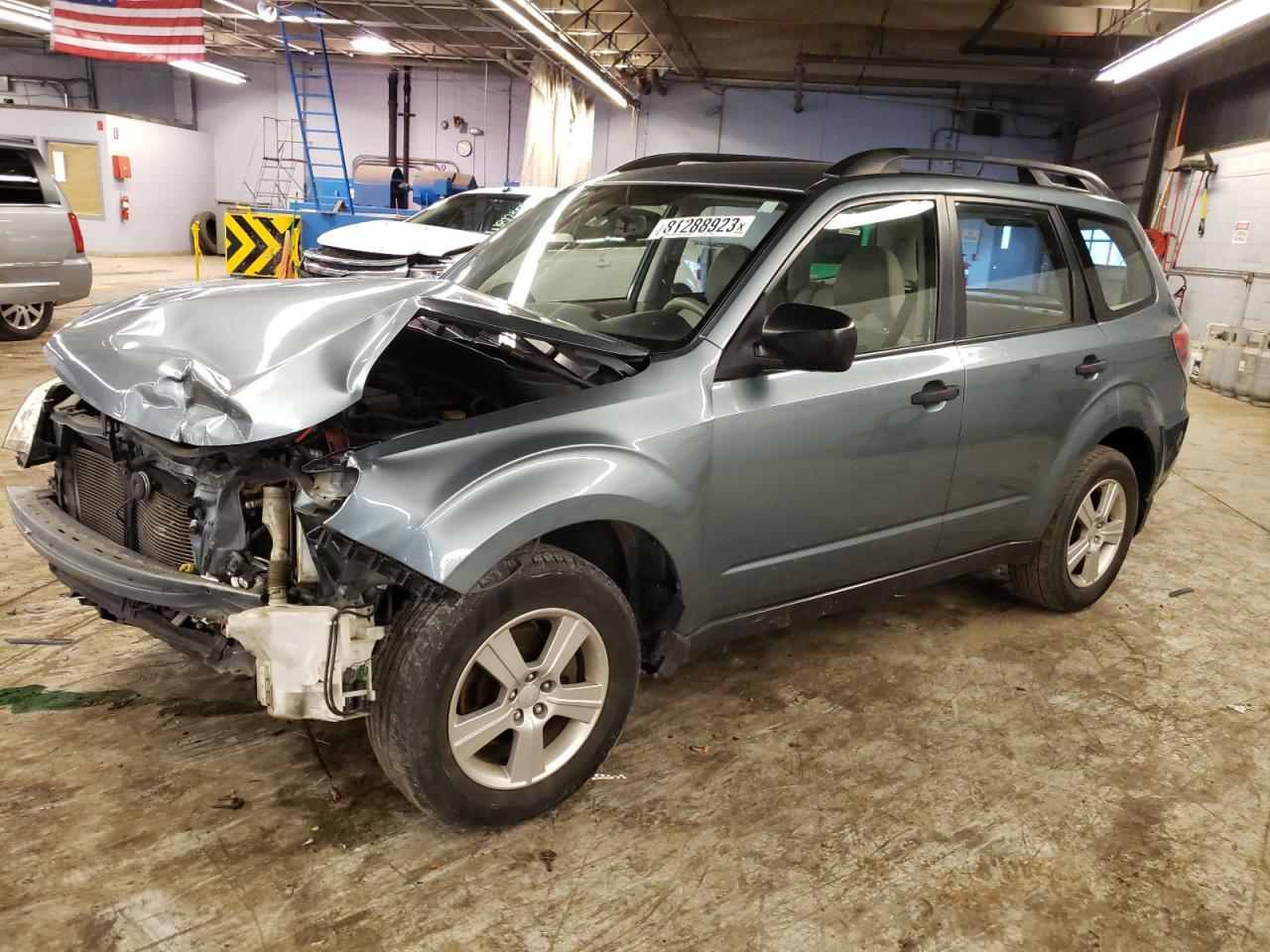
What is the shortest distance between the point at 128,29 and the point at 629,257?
409 inches

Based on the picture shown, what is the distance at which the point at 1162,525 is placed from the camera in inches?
202

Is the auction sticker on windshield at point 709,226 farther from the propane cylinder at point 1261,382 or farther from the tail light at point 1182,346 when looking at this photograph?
the propane cylinder at point 1261,382

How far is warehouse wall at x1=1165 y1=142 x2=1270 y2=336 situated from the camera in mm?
11062

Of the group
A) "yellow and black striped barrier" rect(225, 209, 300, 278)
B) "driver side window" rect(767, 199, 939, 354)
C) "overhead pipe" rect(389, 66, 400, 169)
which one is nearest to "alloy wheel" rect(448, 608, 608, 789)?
"driver side window" rect(767, 199, 939, 354)

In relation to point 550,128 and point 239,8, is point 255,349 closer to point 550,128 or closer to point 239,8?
point 550,128

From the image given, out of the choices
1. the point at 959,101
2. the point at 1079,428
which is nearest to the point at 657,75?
the point at 959,101

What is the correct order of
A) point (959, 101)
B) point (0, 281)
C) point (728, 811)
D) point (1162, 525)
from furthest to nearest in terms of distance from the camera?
point (959, 101) < point (0, 281) < point (1162, 525) < point (728, 811)

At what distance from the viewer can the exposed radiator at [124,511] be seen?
7.29ft

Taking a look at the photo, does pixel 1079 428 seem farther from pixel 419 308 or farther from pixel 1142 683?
pixel 419 308

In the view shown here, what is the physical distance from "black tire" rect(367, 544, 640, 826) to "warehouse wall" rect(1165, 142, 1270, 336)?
11656 millimetres

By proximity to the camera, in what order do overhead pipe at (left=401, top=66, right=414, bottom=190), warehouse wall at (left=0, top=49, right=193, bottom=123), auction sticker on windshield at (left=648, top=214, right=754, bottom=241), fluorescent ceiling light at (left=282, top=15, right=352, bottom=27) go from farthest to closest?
warehouse wall at (left=0, top=49, right=193, bottom=123)
overhead pipe at (left=401, top=66, right=414, bottom=190)
fluorescent ceiling light at (left=282, top=15, right=352, bottom=27)
auction sticker on windshield at (left=648, top=214, right=754, bottom=241)

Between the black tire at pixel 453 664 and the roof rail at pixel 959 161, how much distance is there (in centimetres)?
150

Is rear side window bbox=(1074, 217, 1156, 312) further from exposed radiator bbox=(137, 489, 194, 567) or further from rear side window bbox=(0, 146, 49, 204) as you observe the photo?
rear side window bbox=(0, 146, 49, 204)

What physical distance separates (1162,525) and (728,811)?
3.87 m
